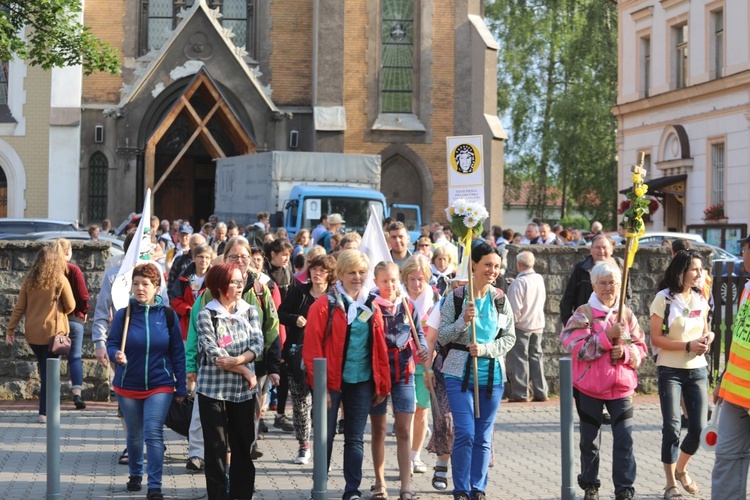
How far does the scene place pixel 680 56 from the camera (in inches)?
1545

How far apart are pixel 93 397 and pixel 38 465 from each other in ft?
12.1

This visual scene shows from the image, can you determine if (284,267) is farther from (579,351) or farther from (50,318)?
(579,351)

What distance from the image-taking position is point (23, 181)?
1444 inches

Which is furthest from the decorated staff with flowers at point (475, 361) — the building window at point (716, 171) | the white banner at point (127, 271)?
the building window at point (716, 171)

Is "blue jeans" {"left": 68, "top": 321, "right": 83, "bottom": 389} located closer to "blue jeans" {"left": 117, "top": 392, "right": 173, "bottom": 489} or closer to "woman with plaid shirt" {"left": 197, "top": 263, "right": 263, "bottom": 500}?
"blue jeans" {"left": 117, "top": 392, "right": 173, "bottom": 489}

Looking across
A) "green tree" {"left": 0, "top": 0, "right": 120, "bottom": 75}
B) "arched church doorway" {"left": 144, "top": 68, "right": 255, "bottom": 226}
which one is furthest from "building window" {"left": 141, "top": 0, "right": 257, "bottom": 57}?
"green tree" {"left": 0, "top": 0, "right": 120, "bottom": 75}

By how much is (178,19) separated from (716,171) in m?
16.7

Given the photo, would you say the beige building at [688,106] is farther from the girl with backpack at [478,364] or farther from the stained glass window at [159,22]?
the girl with backpack at [478,364]

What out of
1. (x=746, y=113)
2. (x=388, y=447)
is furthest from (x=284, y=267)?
(x=746, y=113)

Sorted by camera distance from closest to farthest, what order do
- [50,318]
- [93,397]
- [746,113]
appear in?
[50,318]
[93,397]
[746,113]

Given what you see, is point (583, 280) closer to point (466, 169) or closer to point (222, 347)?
point (466, 169)

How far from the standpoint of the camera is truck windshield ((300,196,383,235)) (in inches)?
1043

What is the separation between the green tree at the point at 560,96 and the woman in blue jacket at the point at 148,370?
140ft

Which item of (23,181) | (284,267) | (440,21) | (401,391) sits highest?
(440,21)
